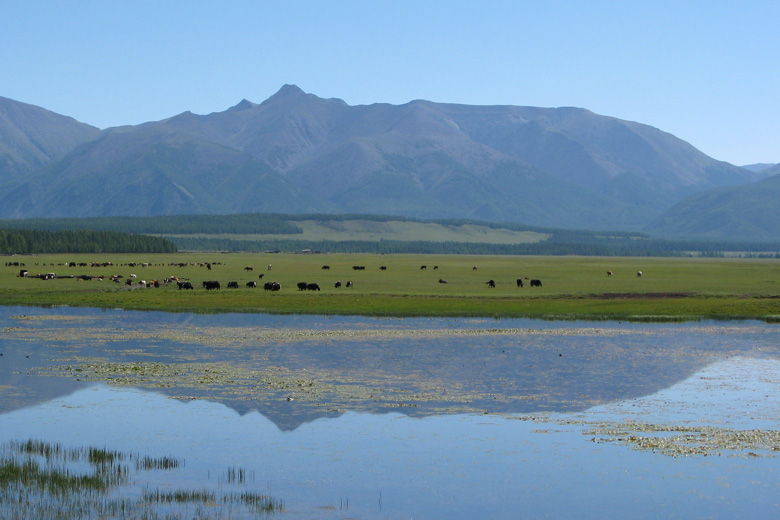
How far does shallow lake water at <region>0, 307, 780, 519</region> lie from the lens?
19281 mm

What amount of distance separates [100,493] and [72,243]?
562ft

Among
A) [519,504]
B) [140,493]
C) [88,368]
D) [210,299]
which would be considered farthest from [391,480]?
[210,299]

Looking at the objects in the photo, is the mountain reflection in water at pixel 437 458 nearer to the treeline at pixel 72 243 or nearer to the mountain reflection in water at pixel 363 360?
the mountain reflection in water at pixel 363 360

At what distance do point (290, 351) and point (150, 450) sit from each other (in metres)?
18.1

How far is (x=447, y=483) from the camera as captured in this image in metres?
20.0

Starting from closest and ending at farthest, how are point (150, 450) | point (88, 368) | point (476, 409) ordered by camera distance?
point (150, 450) < point (476, 409) < point (88, 368)

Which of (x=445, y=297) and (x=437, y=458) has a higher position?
(x=445, y=297)

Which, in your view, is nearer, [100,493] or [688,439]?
[100,493]

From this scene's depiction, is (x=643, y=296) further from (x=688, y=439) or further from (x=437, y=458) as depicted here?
(x=437, y=458)

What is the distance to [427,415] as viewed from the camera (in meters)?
26.8

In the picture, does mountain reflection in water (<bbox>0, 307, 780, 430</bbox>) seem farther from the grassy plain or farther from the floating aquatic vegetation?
the grassy plain

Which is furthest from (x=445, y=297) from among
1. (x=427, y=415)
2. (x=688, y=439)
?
(x=688, y=439)

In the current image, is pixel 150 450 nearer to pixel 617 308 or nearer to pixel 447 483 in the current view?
pixel 447 483

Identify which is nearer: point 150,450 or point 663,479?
point 663,479
